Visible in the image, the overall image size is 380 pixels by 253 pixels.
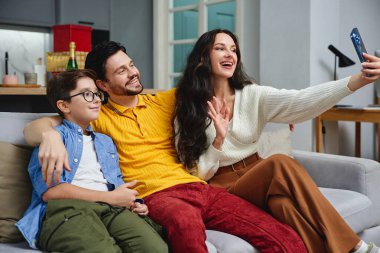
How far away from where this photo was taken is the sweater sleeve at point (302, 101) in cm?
198

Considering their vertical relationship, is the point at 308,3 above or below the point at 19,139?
above

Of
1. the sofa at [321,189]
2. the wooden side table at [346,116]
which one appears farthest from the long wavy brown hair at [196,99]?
the wooden side table at [346,116]

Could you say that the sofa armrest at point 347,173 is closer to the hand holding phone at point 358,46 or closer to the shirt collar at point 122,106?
the hand holding phone at point 358,46

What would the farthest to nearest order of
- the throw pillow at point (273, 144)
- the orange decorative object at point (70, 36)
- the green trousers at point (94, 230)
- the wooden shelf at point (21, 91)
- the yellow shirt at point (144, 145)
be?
1. the orange decorative object at point (70, 36)
2. the wooden shelf at point (21, 91)
3. the throw pillow at point (273, 144)
4. the yellow shirt at point (144, 145)
5. the green trousers at point (94, 230)

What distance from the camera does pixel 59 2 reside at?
4.73 metres

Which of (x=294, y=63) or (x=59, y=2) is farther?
(x=59, y=2)

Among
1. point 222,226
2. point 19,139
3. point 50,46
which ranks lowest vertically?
point 222,226

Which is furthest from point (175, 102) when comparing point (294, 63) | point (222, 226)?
point (294, 63)

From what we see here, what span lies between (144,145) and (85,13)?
327cm

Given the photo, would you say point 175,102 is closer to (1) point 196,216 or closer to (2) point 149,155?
(2) point 149,155

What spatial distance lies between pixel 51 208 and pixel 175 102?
0.81 m

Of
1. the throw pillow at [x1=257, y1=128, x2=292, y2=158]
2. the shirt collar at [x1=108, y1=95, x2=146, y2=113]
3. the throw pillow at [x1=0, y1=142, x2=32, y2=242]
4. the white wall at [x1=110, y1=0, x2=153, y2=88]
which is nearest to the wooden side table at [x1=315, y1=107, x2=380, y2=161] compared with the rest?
the throw pillow at [x1=257, y1=128, x2=292, y2=158]

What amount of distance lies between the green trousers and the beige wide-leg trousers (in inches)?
18.1

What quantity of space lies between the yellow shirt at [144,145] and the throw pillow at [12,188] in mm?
328
